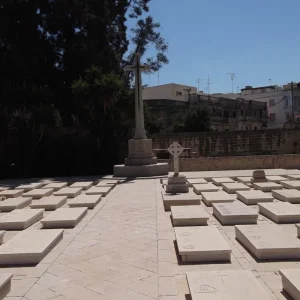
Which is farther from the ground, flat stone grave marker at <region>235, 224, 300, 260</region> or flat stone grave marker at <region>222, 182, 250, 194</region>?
flat stone grave marker at <region>235, 224, 300, 260</region>

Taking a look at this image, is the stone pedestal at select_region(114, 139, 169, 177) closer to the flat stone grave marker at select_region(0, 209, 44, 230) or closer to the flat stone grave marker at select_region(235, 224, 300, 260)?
the flat stone grave marker at select_region(0, 209, 44, 230)

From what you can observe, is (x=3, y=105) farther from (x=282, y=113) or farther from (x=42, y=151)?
(x=282, y=113)

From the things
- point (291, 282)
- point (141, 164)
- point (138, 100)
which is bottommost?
point (291, 282)

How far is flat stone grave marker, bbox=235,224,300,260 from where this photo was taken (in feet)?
13.7

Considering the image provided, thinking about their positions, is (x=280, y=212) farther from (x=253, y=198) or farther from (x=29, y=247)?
(x=29, y=247)

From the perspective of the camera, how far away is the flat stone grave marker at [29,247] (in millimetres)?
4312

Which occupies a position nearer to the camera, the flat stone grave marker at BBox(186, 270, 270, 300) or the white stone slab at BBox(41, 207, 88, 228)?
the flat stone grave marker at BBox(186, 270, 270, 300)

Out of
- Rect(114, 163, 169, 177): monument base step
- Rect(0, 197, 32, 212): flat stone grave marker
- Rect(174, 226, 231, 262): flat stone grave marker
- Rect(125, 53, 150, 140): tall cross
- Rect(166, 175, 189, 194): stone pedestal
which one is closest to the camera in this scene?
Rect(174, 226, 231, 262): flat stone grave marker

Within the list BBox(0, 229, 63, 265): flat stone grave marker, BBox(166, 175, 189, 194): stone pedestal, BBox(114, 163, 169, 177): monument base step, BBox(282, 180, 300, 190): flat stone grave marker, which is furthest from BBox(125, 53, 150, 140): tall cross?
BBox(0, 229, 63, 265): flat stone grave marker

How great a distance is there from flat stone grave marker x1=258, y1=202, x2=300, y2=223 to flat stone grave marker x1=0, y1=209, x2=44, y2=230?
423cm

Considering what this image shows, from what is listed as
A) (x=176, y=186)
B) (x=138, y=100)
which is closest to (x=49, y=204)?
(x=176, y=186)

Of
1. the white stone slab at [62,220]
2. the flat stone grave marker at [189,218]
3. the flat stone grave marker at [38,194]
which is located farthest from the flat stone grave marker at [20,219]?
the flat stone grave marker at [38,194]

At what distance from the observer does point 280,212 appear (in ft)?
20.7

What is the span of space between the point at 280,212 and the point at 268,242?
204 centimetres
